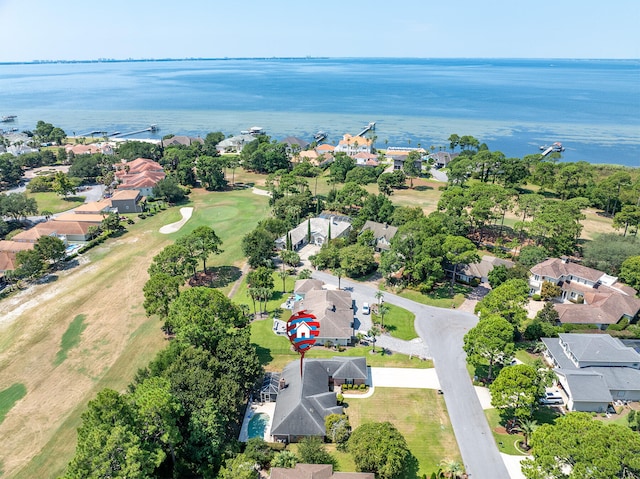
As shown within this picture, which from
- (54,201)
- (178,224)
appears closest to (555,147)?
(178,224)

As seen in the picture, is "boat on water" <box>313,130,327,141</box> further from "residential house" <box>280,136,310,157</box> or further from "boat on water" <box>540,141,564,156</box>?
"boat on water" <box>540,141,564,156</box>

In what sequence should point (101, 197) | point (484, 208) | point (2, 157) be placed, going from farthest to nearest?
1. point (2, 157)
2. point (101, 197)
3. point (484, 208)

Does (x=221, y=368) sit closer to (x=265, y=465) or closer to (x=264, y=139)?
(x=265, y=465)

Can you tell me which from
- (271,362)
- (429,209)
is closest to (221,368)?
(271,362)

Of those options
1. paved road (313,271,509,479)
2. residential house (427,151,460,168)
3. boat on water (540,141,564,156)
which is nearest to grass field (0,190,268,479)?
paved road (313,271,509,479)

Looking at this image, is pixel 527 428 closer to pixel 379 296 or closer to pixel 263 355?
pixel 379 296

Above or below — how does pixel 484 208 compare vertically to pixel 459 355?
above

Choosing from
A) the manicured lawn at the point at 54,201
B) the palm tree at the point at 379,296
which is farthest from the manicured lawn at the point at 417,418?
the manicured lawn at the point at 54,201

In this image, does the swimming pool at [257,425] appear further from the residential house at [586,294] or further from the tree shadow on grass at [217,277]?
the residential house at [586,294]
